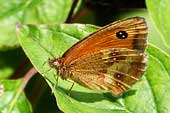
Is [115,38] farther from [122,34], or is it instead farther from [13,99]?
[13,99]

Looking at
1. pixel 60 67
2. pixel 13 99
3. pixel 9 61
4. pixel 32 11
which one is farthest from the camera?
pixel 9 61

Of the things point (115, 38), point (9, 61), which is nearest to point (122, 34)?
point (115, 38)

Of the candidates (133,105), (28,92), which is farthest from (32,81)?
(133,105)

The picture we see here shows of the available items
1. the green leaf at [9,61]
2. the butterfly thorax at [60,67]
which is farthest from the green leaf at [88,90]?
the green leaf at [9,61]

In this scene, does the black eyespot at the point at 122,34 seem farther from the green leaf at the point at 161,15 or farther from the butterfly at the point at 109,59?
the green leaf at the point at 161,15

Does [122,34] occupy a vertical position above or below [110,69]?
above
